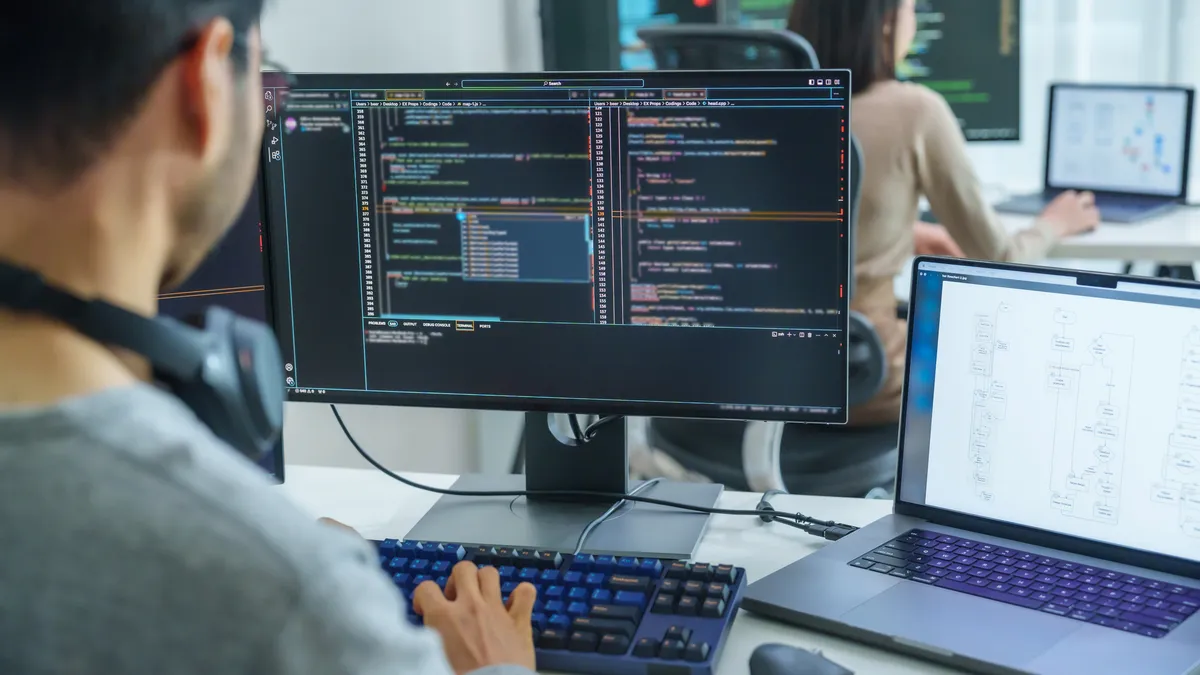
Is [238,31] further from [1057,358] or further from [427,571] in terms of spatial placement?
[1057,358]

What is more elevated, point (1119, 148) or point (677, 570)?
point (1119, 148)

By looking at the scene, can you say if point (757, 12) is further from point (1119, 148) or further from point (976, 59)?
point (1119, 148)

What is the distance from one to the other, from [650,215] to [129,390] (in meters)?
0.65

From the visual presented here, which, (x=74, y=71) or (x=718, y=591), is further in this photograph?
(x=718, y=591)

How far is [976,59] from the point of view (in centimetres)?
315

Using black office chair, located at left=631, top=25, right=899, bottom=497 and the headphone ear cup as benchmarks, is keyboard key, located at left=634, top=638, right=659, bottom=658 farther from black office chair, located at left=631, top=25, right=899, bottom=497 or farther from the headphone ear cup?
black office chair, located at left=631, top=25, right=899, bottom=497

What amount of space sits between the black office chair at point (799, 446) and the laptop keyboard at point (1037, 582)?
67 centimetres

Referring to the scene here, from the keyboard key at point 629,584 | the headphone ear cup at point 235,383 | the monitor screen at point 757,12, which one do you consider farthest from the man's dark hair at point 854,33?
the headphone ear cup at point 235,383

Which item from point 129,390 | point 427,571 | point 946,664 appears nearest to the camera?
point 129,390

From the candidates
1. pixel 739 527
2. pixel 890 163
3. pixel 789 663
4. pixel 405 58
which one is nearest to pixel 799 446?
pixel 890 163

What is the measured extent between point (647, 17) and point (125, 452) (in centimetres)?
299

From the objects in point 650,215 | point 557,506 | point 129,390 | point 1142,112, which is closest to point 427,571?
point 557,506

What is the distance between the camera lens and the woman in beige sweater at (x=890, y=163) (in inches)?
85.2

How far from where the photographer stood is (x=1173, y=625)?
0.97 meters
